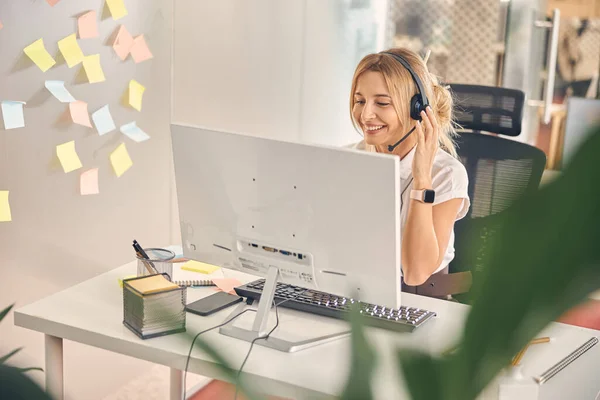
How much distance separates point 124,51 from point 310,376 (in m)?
1.35

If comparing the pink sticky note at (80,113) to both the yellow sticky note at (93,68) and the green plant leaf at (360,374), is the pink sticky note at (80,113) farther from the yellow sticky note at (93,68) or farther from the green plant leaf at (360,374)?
the green plant leaf at (360,374)

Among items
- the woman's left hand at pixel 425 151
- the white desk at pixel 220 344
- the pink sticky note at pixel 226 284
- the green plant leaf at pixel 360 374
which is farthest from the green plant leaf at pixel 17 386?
the woman's left hand at pixel 425 151

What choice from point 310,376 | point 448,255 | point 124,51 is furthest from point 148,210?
point 310,376

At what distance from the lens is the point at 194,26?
259 centimetres

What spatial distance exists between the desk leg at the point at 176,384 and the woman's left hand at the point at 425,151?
852 millimetres

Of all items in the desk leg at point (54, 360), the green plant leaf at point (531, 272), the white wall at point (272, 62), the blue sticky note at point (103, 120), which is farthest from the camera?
the white wall at point (272, 62)

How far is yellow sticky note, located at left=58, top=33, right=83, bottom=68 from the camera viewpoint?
211 cm

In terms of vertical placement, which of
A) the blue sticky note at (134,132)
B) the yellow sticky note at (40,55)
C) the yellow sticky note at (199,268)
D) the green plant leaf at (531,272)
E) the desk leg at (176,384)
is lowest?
the desk leg at (176,384)

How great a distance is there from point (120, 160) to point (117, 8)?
1.52 ft

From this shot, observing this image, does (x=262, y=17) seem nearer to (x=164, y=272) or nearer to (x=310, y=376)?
(x=164, y=272)

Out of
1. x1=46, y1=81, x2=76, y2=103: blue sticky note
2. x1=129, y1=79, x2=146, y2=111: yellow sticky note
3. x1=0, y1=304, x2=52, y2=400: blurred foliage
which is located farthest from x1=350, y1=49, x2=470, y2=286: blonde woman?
x1=0, y1=304, x2=52, y2=400: blurred foliage

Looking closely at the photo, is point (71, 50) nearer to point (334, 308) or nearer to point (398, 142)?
point (398, 142)

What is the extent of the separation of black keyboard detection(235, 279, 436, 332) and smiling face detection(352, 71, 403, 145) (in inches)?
22.1

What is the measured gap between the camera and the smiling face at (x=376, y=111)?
6.71 ft
